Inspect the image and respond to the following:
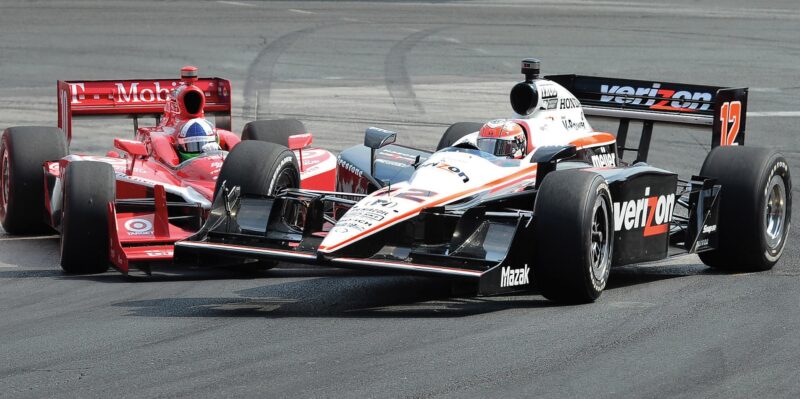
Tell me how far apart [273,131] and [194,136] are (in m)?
1.35

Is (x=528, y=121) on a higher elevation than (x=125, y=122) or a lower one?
higher

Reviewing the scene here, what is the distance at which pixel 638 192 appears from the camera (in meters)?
10.1

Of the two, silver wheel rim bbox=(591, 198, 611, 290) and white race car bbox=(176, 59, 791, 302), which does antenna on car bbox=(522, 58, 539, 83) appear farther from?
silver wheel rim bbox=(591, 198, 611, 290)

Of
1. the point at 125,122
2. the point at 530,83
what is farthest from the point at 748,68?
the point at 530,83

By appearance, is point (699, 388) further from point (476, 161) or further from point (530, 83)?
point (530, 83)

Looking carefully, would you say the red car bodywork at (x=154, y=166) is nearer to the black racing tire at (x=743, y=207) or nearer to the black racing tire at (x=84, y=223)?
the black racing tire at (x=84, y=223)

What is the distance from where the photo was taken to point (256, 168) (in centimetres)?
1095

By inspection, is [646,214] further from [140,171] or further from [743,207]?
[140,171]

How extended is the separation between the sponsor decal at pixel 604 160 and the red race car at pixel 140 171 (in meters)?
2.57

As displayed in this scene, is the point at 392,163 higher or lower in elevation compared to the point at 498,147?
lower

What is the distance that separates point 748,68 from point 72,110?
652 inches

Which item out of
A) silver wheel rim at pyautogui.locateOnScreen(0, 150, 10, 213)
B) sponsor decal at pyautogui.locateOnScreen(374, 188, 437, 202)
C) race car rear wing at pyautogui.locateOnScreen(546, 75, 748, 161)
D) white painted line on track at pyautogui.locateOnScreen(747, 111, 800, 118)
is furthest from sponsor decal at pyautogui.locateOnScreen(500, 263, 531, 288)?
white painted line on track at pyautogui.locateOnScreen(747, 111, 800, 118)

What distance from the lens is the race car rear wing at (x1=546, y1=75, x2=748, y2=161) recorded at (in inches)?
485

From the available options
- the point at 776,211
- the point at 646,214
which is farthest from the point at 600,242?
the point at 776,211
